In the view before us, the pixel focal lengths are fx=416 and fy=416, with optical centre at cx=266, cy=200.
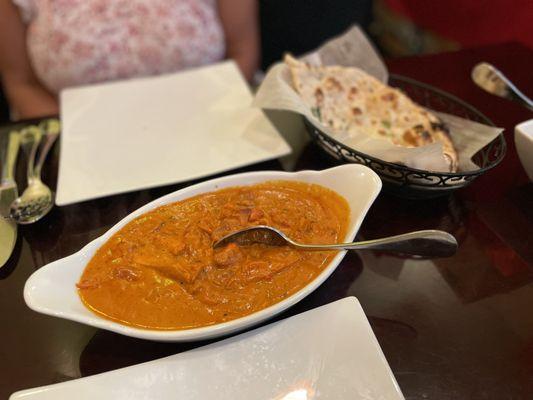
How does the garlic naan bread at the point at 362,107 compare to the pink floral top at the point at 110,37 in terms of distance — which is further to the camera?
the pink floral top at the point at 110,37

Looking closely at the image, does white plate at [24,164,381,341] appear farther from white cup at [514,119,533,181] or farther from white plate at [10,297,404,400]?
white cup at [514,119,533,181]

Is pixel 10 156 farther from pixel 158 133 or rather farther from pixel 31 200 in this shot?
pixel 158 133

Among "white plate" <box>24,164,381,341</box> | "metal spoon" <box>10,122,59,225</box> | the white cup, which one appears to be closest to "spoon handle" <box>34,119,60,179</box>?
"metal spoon" <box>10,122,59,225</box>

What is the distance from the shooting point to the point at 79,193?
127 centimetres

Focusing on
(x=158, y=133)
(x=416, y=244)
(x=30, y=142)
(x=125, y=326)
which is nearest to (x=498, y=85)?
(x=416, y=244)

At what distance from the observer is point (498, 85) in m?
1.56

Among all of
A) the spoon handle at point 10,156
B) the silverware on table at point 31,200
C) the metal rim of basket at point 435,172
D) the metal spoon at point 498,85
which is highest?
the metal spoon at point 498,85

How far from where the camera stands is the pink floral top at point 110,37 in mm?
1871

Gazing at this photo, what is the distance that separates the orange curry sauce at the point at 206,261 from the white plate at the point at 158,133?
0.30m

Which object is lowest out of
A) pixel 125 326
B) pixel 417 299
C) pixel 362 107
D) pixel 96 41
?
pixel 417 299

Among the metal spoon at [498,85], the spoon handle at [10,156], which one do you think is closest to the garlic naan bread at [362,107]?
the metal spoon at [498,85]

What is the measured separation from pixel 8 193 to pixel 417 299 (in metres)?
1.25

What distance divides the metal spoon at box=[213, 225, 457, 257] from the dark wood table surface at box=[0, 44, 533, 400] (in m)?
Answer: 0.15

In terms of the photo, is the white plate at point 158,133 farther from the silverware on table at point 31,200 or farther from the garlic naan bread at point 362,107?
the garlic naan bread at point 362,107
